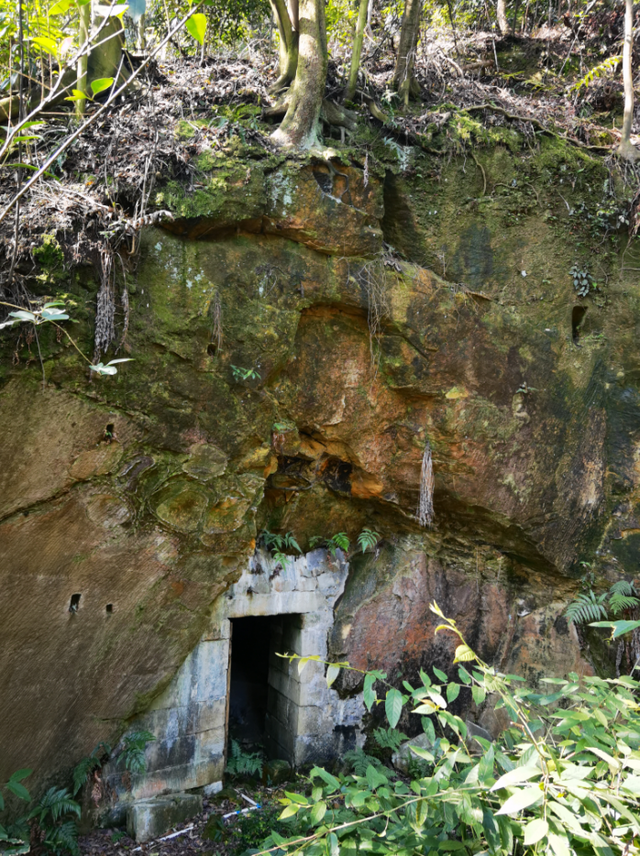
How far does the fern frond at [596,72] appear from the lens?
642cm

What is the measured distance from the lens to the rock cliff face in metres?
4.23

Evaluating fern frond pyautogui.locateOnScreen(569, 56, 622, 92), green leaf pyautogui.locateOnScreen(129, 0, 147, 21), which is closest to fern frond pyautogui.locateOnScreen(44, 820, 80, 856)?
green leaf pyautogui.locateOnScreen(129, 0, 147, 21)

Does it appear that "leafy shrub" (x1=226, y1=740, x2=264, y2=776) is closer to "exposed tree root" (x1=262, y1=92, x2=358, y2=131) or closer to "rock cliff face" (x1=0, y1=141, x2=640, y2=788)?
"rock cliff face" (x1=0, y1=141, x2=640, y2=788)

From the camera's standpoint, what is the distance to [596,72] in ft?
22.4

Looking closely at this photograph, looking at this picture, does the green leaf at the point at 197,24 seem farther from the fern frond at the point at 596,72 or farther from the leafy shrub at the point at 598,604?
the fern frond at the point at 596,72

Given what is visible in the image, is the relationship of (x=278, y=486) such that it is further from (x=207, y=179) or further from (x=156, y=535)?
(x=207, y=179)

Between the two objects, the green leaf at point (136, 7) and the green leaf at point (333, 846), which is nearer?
the green leaf at point (136, 7)

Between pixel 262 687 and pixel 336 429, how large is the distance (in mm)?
4038

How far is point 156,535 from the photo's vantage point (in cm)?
462

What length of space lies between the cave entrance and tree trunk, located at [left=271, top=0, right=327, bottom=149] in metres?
5.00

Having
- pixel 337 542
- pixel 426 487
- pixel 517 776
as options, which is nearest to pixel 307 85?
pixel 426 487

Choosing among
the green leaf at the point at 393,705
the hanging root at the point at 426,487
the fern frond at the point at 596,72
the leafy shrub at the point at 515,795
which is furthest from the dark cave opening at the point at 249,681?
the fern frond at the point at 596,72

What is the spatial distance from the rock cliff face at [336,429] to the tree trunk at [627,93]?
1.40ft

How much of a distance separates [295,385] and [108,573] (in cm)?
235
